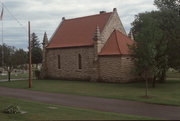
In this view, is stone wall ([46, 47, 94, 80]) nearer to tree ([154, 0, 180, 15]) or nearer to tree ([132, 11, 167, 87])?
tree ([132, 11, 167, 87])

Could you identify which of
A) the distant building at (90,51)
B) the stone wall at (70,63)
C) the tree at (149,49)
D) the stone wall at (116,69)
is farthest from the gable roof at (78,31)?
the tree at (149,49)

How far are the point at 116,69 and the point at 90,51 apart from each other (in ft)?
17.8

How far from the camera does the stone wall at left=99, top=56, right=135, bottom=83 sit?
37.3 meters

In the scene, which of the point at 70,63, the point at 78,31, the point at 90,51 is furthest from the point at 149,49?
the point at 78,31

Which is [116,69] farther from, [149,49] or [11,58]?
[11,58]

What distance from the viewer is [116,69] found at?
37812 millimetres

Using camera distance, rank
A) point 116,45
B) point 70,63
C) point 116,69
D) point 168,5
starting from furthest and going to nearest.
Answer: point 168,5 < point 70,63 < point 116,45 < point 116,69

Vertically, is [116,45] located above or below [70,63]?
above

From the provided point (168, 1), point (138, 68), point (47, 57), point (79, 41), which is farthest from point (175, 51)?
point (47, 57)

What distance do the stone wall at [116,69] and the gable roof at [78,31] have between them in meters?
4.19

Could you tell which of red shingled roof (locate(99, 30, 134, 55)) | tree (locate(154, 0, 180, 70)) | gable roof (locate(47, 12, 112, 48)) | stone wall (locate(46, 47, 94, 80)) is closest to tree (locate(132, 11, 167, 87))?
tree (locate(154, 0, 180, 70))

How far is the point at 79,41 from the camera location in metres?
43.3

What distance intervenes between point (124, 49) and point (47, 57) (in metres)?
15.4

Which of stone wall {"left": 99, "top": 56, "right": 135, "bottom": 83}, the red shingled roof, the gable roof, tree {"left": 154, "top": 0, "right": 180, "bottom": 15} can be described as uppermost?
tree {"left": 154, "top": 0, "right": 180, "bottom": 15}
